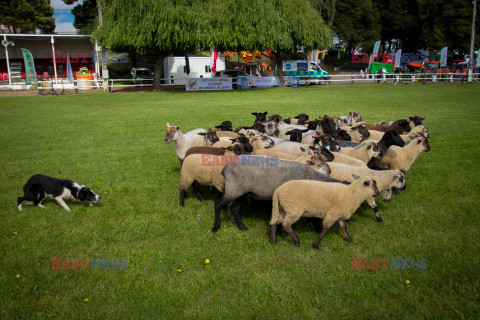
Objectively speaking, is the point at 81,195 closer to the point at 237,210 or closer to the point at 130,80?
the point at 237,210

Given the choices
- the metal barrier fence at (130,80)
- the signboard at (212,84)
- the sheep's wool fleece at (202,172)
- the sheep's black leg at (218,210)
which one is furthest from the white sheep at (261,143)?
the metal barrier fence at (130,80)

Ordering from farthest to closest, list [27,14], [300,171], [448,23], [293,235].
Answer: [448,23], [27,14], [300,171], [293,235]

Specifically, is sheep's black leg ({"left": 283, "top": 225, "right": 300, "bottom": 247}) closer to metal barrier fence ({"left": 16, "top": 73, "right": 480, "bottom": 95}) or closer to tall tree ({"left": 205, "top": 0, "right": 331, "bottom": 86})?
tall tree ({"left": 205, "top": 0, "right": 331, "bottom": 86})

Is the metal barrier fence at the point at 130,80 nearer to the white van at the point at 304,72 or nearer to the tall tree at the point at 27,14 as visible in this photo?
the white van at the point at 304,72

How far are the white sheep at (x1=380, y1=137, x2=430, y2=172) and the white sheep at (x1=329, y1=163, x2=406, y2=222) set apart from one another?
5.07 ft

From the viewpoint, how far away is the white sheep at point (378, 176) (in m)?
5.60

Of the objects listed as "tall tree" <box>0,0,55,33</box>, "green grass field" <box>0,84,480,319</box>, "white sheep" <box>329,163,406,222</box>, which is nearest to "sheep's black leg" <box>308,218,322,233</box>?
"green grass field" <box>0,84,480,319</box>

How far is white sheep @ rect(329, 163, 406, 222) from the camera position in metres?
5.60

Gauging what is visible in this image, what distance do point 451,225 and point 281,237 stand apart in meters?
2.63

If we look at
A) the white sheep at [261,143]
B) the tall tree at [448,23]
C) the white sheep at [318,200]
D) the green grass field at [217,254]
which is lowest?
the green grass field at [217,254]

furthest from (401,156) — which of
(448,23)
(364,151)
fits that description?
(448,23)

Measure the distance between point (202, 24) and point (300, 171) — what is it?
24.5 meters

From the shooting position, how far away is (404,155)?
7262mm

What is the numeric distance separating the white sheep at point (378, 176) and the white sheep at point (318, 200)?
0.75 meters
